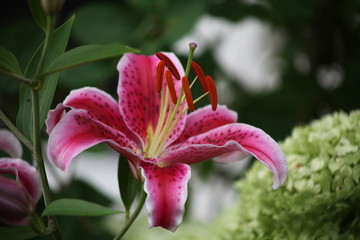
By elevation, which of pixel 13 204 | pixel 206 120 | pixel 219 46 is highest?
pixel 219 46

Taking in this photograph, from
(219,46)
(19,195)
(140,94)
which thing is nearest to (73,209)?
(19,195)

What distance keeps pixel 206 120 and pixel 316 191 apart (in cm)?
8

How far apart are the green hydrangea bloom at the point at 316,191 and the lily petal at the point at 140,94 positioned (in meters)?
0.08

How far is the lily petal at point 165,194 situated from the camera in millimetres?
281

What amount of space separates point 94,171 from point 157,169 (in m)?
0.99

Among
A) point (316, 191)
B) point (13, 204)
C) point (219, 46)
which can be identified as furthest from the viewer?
point (219, 46)

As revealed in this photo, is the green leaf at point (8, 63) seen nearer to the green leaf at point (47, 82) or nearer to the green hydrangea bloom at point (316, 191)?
the green leaf at point (47, 82)

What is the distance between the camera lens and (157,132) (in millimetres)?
368

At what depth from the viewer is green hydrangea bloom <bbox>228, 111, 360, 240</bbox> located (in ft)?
1.18

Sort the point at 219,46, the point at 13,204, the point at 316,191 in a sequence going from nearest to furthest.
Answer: the point at 13,204
the point at 316,191
the point at 219,46

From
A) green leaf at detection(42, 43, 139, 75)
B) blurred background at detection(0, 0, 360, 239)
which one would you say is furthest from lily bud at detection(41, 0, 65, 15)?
blurred background at detection(0, 0, 360, 239)

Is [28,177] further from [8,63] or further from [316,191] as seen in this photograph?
[316,191]

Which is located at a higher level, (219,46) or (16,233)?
(219,46)

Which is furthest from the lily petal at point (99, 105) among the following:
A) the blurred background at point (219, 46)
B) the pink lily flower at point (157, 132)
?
the blurred background at point (219, 46)
